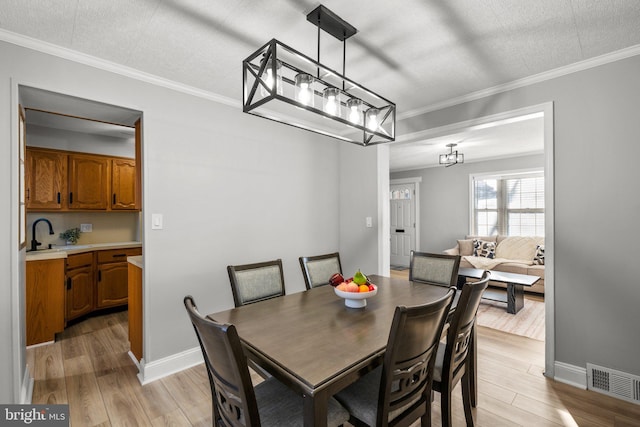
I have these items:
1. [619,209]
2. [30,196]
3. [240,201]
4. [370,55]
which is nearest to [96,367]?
[240,201]

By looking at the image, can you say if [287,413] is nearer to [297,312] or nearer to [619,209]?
[297,312]

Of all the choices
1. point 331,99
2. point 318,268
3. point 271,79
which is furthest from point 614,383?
point 271,79

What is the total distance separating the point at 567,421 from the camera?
188 centimetres

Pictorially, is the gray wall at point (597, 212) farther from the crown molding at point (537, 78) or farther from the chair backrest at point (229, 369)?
the chair backrest at point (229, 369)

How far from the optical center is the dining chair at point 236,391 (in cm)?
101

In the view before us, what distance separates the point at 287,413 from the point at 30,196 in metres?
4.15

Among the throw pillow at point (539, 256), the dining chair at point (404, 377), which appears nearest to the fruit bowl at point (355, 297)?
the dining chair at point (404, 377)

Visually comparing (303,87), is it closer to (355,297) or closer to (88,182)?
(355,297)

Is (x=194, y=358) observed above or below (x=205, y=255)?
below

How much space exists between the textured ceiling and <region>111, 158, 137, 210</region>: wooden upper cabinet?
8.26 ft

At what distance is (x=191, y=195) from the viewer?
265cm

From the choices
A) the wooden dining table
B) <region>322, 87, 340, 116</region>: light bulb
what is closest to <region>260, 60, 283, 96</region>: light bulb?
<region>322, 87, 340, 116</region>: light bulb

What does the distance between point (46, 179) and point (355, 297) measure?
4.19 meters

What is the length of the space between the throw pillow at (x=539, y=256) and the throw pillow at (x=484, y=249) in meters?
0.64
